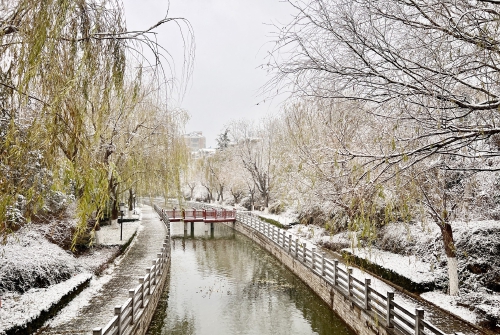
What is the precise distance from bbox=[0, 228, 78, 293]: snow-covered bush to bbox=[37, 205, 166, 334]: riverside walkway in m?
1.05

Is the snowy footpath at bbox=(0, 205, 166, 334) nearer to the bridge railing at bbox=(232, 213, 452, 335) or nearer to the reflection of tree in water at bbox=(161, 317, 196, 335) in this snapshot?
the reflection of tree in water at bbox=(161, 317, 196, 335)

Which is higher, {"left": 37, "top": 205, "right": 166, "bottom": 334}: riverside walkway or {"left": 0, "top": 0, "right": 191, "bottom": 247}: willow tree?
{"left": 0, "top": 0, "right": 191, "bottom": 247}: willow tree

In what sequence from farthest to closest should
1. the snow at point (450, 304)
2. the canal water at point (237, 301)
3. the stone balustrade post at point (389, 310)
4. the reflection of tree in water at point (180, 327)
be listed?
the canal water at point (237, 301) → the reflection of tree in water at point (180, 327) → the snow at point (450, 304) → the stone balustrade post at point (389, 310)

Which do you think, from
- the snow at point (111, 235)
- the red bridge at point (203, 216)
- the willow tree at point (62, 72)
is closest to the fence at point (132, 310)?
the willow tree at point (62, 72)

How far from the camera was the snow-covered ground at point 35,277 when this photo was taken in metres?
8.80

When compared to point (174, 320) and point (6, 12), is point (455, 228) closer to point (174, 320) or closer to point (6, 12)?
point (174, 320)

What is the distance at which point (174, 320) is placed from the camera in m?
11.3

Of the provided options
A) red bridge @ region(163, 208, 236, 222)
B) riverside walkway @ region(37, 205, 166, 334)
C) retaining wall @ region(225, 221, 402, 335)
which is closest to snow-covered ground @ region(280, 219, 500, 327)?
retaining wall @ region(225, 221, 402, 335)

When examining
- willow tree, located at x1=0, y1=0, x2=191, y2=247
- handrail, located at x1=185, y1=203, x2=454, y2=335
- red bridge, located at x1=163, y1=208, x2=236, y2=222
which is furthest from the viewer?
red bridge, located at x1=163, y1=208, x2=236, y2=222

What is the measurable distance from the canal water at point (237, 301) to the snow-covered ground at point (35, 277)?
2732 millimetres

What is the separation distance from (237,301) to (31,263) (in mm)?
6824

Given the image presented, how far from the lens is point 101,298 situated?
11406 mm

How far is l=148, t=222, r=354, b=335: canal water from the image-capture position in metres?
10.9

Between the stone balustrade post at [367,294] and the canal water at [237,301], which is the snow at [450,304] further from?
the canal water at [237,301]
